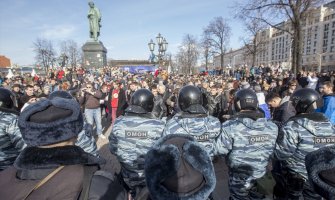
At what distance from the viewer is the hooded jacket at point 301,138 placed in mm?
2904

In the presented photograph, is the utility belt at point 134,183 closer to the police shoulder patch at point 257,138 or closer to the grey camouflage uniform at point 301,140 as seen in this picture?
the police shoulder patch at point 257,138

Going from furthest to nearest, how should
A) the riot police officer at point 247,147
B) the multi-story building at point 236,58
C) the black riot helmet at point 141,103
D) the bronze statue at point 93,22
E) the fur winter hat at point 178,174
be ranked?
the multi-story building at point 236,58
the bronze statue at point 93,22
the black riot helmet at point 141,103
the riot police officer at point 247,147
the fur winter hat at point 178,174

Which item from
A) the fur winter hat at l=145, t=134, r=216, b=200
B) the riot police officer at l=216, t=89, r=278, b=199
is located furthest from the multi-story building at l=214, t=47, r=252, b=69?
the fur winter hat at l=145, t=134, r=216, b=200

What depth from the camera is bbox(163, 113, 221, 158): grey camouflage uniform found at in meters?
3.09

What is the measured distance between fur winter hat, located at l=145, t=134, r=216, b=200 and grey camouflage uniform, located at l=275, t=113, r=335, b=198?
2046 millimetres

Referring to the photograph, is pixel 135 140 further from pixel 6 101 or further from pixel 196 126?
pixel 6 101

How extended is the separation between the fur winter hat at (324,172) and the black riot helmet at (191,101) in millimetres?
1756

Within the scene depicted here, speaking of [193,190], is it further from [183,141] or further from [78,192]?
[78,192]

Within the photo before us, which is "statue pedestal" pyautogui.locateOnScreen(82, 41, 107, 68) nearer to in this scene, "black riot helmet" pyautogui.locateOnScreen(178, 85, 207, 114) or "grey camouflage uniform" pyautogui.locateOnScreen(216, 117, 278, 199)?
"black riot helmet" pyautogui.locateOnScreen(178, 85, 207, 114)

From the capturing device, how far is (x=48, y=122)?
→ 1471mm

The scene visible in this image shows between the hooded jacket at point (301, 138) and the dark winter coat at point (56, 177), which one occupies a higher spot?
the dark winter coat at point (56, 177)

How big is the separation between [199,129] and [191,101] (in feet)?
1.70

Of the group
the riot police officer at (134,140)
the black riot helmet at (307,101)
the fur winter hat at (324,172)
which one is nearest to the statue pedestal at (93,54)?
the riot police officer at (134,140)

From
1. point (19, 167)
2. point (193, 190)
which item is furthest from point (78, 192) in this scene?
point (193, 190)
